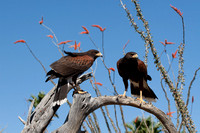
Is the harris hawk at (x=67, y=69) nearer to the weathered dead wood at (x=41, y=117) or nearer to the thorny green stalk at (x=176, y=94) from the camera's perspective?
the weathered dead wood at (x=41, y=117)

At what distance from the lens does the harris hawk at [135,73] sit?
14.9ft

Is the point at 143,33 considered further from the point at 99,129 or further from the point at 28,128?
the point at 28,128

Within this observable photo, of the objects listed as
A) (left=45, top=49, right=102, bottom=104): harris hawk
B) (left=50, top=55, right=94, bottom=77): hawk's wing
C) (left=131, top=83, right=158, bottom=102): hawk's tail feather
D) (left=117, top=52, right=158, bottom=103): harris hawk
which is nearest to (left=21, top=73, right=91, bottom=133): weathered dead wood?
(left=45, top=49, right=102, bottom=104): harris hawk

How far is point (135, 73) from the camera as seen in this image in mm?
4645

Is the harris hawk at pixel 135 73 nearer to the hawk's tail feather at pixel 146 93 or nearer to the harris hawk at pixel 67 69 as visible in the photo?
the hawk's tail feather at pixel 146 93

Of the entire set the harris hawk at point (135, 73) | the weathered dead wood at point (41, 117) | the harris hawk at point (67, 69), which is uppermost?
the harris hawk at point (135, 73)

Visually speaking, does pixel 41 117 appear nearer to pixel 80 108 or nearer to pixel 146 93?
pixel 80 108

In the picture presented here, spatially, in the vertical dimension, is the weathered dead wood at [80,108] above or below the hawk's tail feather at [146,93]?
below

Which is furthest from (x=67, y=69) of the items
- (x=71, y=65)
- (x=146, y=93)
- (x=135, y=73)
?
(x=146, y=93)

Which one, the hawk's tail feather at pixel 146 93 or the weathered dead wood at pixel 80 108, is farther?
the hawk's tail feather at pixel 146 93

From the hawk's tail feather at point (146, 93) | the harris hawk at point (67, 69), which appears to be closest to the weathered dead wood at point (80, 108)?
the harris hawk at point (67, 69)

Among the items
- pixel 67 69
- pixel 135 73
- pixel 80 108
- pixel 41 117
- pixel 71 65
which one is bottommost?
pixel 41 117

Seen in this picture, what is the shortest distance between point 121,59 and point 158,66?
0.88 m

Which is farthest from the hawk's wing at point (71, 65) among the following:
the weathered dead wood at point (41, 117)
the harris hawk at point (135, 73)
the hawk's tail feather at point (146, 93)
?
the hawk's tail feather at point (146, 93)
